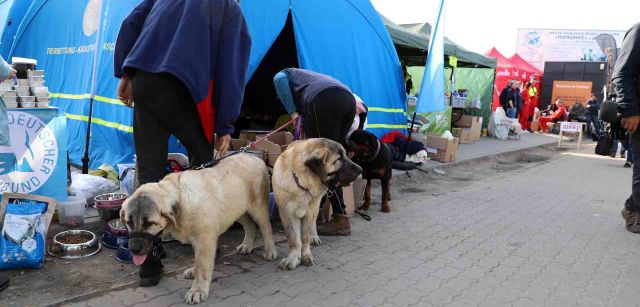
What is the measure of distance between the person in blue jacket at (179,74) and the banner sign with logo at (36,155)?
1321 mm

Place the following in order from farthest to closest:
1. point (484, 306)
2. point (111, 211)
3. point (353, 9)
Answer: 1. point (353, 9)
2. point (111, 211)
3. point (484, 306)

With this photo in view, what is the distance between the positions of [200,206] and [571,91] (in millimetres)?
23097

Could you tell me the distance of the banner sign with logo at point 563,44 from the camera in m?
32.8

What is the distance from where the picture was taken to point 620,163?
10.9 m

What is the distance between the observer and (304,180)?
3.24 meters

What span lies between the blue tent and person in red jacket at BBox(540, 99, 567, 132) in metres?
14.0

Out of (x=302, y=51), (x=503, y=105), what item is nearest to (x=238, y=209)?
(x=302, y=51)

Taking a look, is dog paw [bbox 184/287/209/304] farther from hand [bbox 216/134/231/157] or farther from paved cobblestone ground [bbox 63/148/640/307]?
hand [bbox 216/134/231/157]

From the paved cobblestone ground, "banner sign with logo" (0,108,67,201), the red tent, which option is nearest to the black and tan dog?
the paved cobblestone ground

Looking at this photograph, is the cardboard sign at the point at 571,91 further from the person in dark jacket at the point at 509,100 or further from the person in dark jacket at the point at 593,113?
the person in dark jacket at the point at 509,100

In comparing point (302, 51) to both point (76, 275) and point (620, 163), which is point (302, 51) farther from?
point (620, 163)

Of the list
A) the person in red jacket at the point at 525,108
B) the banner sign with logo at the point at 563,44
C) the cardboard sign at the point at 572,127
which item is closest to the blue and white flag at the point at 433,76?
the cardboard sign at the point at 572,127

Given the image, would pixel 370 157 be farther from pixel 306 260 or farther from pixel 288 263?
pixel 288 263

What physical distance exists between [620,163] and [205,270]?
11.6 metres
